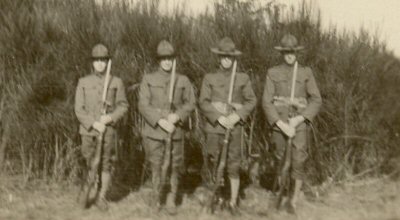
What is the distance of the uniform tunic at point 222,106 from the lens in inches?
275

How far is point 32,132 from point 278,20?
410 cm

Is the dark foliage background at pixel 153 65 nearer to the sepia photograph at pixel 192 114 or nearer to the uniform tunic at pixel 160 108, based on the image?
the sepia photograph at pixel 192 114

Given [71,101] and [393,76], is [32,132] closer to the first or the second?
[71,101]

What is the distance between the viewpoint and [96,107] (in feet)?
23.2

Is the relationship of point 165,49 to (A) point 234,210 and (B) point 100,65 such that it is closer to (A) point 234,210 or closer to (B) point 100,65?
(B) point 100,65

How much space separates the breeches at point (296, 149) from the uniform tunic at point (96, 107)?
190 centimetres

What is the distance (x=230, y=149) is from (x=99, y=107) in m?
1.64

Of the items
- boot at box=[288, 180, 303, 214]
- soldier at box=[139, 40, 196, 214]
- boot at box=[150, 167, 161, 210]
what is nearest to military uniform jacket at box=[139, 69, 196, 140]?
soldier at box=[139, 40, 196, 214]

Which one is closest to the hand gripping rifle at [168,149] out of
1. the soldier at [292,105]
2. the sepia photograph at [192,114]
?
the sepia photograph at [192,114]

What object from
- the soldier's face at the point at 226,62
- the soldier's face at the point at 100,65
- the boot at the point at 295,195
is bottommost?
the boot at the point at 295,195

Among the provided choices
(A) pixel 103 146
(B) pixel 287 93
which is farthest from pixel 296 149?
(A) pixel 103 146

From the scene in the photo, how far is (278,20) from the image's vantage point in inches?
365

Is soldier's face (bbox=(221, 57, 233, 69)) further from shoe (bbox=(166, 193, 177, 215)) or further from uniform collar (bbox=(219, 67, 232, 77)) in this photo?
shoe (bbox=(166, 193, 177, 215))

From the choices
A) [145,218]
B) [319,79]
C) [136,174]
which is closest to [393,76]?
[319,79]
